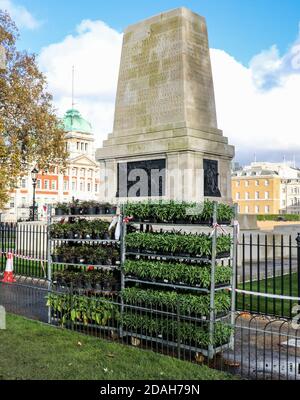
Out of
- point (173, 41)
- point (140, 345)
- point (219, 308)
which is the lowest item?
point (140, 345)

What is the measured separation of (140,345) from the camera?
781 centimetres

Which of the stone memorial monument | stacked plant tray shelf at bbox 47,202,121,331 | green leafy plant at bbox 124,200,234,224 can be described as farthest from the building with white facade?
green leafy plant at bbox 124,200,234,224

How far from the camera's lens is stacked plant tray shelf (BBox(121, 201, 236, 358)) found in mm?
7145

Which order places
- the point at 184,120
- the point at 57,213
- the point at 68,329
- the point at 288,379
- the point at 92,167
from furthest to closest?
the point at 92,167 → the point at 184,120 → the point at 57,213 → the point at 68,329 → the point at 288,379

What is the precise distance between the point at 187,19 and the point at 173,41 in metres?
0.95

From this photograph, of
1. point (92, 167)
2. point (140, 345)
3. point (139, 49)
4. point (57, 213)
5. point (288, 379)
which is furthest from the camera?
point (92, 167)

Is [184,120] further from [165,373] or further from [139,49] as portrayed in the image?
[165,373]

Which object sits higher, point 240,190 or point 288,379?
point 240,190

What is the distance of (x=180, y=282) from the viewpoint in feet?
24.8

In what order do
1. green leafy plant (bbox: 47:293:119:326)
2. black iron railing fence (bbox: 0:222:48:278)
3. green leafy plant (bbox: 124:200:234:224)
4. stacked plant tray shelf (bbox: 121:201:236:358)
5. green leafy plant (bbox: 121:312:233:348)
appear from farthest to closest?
black iron railing fence (bbox: 0:222:48:278) → green leafy plant (bbox: 47:293:119:326) → green leafy plant (bbox: 124:200:234:224) → stacked plant tray shelf (bbox: 121:201:236:358) → green leafy plant (bbox: 121:312:233:348)

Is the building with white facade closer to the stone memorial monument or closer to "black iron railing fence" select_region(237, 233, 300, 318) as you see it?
the stone memorial monument

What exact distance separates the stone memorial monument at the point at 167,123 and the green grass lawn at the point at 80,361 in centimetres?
863

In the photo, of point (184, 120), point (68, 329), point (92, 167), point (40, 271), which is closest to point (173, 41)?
point (184, 120)

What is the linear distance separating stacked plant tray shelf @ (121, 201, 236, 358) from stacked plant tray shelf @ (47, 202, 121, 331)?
0.41 m
